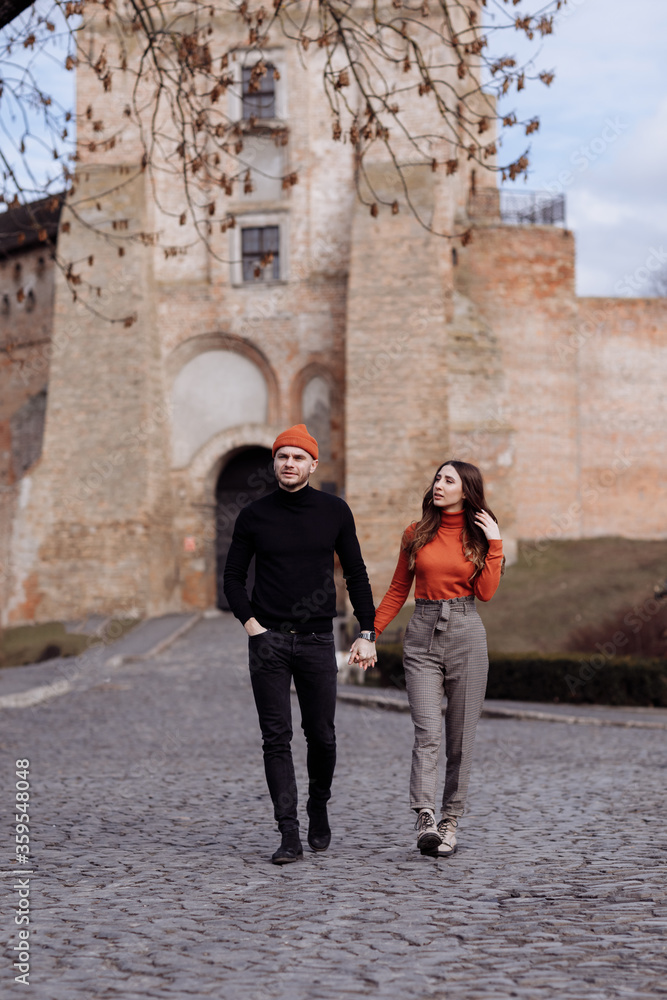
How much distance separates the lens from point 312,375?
25719 mm

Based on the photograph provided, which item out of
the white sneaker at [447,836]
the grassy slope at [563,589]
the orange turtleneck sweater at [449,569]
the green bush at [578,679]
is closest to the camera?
the white sneaker at [447,836]

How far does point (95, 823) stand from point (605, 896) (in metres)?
3.05

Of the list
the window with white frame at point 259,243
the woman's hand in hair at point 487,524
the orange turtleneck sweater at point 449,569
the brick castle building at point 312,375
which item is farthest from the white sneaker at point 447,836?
the window with white frame at point 259,243

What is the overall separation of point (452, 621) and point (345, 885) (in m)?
1.39

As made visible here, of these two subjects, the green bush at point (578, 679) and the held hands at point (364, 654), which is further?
the green bush at point (578, 679)

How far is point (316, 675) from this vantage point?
543cm

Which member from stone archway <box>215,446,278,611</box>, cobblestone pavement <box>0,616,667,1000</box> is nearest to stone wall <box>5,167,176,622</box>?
stone archway <box>215,446,278,611</box>

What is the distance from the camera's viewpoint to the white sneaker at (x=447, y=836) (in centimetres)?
527

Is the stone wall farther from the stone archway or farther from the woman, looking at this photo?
the woman

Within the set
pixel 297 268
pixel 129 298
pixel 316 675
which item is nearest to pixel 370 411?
pixel 297 268

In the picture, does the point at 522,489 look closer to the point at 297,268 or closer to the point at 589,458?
the point at 589,458

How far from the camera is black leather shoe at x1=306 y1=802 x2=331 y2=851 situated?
552 cm

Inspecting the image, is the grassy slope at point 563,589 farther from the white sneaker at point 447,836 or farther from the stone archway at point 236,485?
the white sneaker at point 447,836

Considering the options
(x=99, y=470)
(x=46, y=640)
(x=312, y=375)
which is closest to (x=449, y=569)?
(x=46, y=640)
